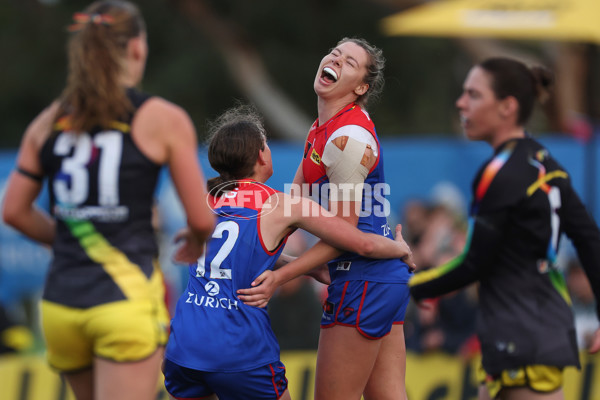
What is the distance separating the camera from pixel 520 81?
13.6ft

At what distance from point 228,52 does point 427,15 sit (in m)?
9.37

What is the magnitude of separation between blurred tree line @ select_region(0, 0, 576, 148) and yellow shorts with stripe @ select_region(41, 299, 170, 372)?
13.6 meters

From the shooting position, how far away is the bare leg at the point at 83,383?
363 cm

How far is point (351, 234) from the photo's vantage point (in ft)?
12.1

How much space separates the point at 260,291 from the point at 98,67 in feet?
3.78

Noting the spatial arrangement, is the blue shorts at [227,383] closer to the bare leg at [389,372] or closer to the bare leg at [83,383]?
the bare leg at [83,383]

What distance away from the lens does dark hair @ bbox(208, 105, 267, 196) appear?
3.73 m

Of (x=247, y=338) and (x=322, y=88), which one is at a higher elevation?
(x=322, y=88)

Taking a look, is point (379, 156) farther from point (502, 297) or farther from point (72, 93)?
point (72, 93)

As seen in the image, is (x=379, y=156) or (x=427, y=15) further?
(x=427, y=15)

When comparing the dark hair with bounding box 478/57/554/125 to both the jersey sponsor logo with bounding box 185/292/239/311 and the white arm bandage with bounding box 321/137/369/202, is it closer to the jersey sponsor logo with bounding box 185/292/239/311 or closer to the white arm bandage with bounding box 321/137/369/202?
the white arm bandage with bounding box 321/137/369/202

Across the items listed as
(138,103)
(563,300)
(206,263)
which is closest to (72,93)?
(138,103)

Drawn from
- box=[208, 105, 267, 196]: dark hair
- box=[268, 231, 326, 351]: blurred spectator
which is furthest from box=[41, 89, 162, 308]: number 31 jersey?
box=[268, 231, 326, 351]: blurred spectator

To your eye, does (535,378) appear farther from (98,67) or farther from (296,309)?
(296,309)
